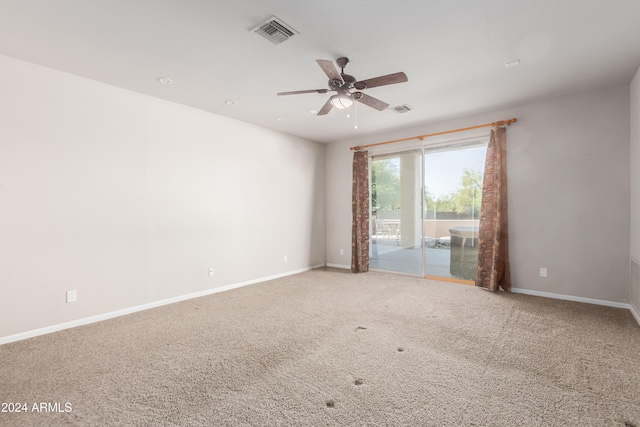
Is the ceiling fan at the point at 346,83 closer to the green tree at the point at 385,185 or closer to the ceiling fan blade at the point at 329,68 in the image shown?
the ceiling fan blade at the point at 329,68

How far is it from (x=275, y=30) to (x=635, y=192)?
175 inches

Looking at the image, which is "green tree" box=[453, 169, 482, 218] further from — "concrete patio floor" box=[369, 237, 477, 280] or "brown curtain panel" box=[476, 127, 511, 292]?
"concrete patio floor" box=[369, 237, 477, 280]

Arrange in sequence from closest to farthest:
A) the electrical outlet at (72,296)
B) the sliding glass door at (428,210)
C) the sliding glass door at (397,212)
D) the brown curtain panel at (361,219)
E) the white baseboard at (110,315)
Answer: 1. the white baseboard at (110,315)
2. the electrical outlet at (72,296)
3. the sliding glass door at (428,210)
4. the sliding glass door at (397,212)
5. the brown curtain panel at (361,219)

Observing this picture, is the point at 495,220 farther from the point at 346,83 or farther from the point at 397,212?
the point at 346,83

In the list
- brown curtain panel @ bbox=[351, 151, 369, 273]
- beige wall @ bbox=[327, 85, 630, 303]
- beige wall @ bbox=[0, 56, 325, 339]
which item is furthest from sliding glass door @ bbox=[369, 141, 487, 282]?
beige wall @ bbox=[0, 56, 325, 339]

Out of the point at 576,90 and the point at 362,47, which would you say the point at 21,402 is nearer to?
the point at 362,47

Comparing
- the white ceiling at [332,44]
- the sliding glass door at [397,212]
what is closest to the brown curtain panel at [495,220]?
the white ceiling at [332,44]

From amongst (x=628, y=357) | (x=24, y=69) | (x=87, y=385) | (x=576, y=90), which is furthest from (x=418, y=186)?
(x=24, y=69)

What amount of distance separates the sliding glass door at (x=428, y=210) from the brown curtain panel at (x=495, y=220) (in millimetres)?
231

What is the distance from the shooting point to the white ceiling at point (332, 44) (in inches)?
88.7

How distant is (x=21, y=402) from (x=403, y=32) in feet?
13.0

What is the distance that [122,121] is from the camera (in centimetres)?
365

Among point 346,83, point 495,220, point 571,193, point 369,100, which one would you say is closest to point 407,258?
point 495,220

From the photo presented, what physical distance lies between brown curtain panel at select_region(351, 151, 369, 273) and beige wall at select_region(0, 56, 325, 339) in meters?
1.70
